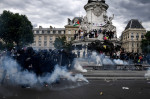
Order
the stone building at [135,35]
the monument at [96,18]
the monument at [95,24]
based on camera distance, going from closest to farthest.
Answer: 1. the monument at [95,24]
2. the monument at [96,18]
3. the stone building at [135,35]

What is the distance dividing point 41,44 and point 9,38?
125ft

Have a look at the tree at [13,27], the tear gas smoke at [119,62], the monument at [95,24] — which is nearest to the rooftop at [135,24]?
the monument at [95,24]

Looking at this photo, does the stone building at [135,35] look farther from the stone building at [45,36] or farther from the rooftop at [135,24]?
the stone building at [45,36]

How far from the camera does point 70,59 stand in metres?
19.2

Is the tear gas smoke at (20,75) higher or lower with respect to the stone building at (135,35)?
lower

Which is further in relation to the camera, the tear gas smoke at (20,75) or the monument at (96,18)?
the monument at (96,18)

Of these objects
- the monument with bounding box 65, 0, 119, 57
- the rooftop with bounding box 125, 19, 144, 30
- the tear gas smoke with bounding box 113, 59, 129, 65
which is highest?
the rooftop with bounding box 125, 19, 144, 30

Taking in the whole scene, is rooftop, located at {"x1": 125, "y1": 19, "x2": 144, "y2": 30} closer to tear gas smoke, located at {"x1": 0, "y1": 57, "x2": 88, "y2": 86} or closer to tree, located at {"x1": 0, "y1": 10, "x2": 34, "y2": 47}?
tree, located at {"x1": 0, "y1": 10, "x2": 34, "y2": 47}

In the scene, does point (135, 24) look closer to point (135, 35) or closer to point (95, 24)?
point (135, 35)

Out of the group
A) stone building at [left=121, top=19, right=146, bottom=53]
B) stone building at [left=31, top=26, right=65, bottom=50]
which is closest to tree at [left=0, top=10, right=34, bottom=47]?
stone building at [left=31, top=26, right=65, bottom=50]

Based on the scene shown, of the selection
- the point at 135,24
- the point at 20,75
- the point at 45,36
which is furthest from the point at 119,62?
the point at 45,36

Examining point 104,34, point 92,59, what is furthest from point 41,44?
point 92,59

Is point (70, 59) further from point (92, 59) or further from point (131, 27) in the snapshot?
point (131, 27)

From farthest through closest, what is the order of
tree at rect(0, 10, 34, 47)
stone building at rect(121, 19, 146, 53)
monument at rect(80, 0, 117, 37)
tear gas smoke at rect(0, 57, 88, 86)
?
stone building at rect(121, 19, 146, 53) → tree at rect(0, 10, 34, 47) → monument at rect(80, 0, 117, 37) → tear gas smoke at rect(0, 57, 88, 86)
